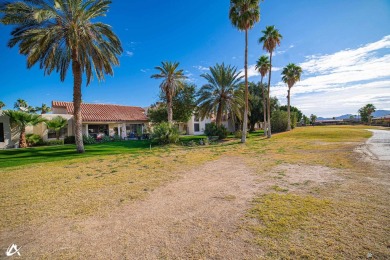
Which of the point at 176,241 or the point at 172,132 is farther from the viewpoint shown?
the point at 172,132

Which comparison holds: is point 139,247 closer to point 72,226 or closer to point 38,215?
point 72,226

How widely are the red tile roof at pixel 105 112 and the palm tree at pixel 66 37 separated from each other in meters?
12.0

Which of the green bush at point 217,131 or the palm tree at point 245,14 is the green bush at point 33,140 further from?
the palm tree at point 245,14

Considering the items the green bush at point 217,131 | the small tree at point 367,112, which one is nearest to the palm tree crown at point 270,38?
the green bush at point 217,131

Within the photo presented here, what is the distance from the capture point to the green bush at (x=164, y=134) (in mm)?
20328

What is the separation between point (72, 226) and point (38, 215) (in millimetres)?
Answer: 1252

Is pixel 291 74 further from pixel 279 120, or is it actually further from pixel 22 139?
pixel 22 139

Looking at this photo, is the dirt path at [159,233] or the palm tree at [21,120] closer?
the dirt path at [159,233]

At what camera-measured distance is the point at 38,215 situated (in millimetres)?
4305

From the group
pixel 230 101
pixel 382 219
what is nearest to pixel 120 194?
pixel 382 219

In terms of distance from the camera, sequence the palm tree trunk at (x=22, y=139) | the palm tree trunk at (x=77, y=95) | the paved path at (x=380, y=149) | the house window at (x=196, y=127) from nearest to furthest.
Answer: the paved path at (x=380, y=149), the palm tree trunk at (x=77, y=95), the palm tree trunk at (x=22, y=139), the house window at (x=196, y=127)

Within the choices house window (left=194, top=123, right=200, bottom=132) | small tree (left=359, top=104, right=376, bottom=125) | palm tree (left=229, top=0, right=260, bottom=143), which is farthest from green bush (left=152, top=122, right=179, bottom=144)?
small tree (left=359, top=104, right=376, bottom=125)

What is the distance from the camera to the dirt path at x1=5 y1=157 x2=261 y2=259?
113 inches

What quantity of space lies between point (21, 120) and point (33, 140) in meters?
2.49
